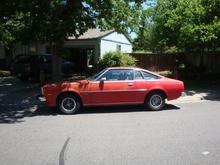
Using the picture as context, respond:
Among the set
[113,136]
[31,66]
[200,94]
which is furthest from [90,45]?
[113,136]

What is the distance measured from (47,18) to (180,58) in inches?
566

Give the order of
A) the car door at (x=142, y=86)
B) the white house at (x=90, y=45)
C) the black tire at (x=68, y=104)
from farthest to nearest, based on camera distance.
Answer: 1. the white house at (x=90, y=45)
2. the car door at (x=142, y=86)
3. the black tire at (x=68, y=104)

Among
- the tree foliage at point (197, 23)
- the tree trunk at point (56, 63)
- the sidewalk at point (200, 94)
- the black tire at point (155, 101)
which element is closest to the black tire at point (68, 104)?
the black tire at point (155, 101)

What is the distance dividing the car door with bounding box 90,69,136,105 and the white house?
43.9 ft

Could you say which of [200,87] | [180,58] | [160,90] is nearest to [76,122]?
[160,90]

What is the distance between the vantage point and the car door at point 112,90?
13.5 metres

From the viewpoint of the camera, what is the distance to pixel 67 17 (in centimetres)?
1688

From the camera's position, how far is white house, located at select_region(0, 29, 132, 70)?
98.0 feet

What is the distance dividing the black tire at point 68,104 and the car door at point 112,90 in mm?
569

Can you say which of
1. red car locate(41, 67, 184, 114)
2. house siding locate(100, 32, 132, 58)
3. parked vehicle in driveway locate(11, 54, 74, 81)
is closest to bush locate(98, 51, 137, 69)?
parked vehicle in driveway locate(11, 54, 74, 81)

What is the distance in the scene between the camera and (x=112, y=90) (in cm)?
1354

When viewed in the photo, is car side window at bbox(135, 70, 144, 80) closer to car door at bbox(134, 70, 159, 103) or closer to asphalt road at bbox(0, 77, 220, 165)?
car door at bbox(134, 70, 159, 103)

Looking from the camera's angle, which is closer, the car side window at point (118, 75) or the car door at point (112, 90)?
the car door at point (112, 90)

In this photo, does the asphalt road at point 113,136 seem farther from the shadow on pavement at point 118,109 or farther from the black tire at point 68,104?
the black tire at point 68,104
